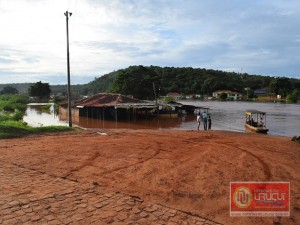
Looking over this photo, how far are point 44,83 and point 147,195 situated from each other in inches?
4056

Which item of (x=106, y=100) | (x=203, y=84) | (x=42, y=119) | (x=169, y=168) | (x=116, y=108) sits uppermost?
(x=203, y=84)

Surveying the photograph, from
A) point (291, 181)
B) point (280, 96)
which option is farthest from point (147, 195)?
point (280, 96)

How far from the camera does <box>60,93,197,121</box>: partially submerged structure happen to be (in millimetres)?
40219

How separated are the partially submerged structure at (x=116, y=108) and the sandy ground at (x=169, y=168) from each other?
998 inches

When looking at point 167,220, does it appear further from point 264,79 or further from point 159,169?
point 264,79

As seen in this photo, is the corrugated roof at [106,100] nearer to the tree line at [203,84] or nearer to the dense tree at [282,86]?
the tree line at [203,84]

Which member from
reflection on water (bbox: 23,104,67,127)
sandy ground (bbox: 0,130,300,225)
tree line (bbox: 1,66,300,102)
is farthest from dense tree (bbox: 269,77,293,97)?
sandy ground (bbox: 0,130,300,225)
